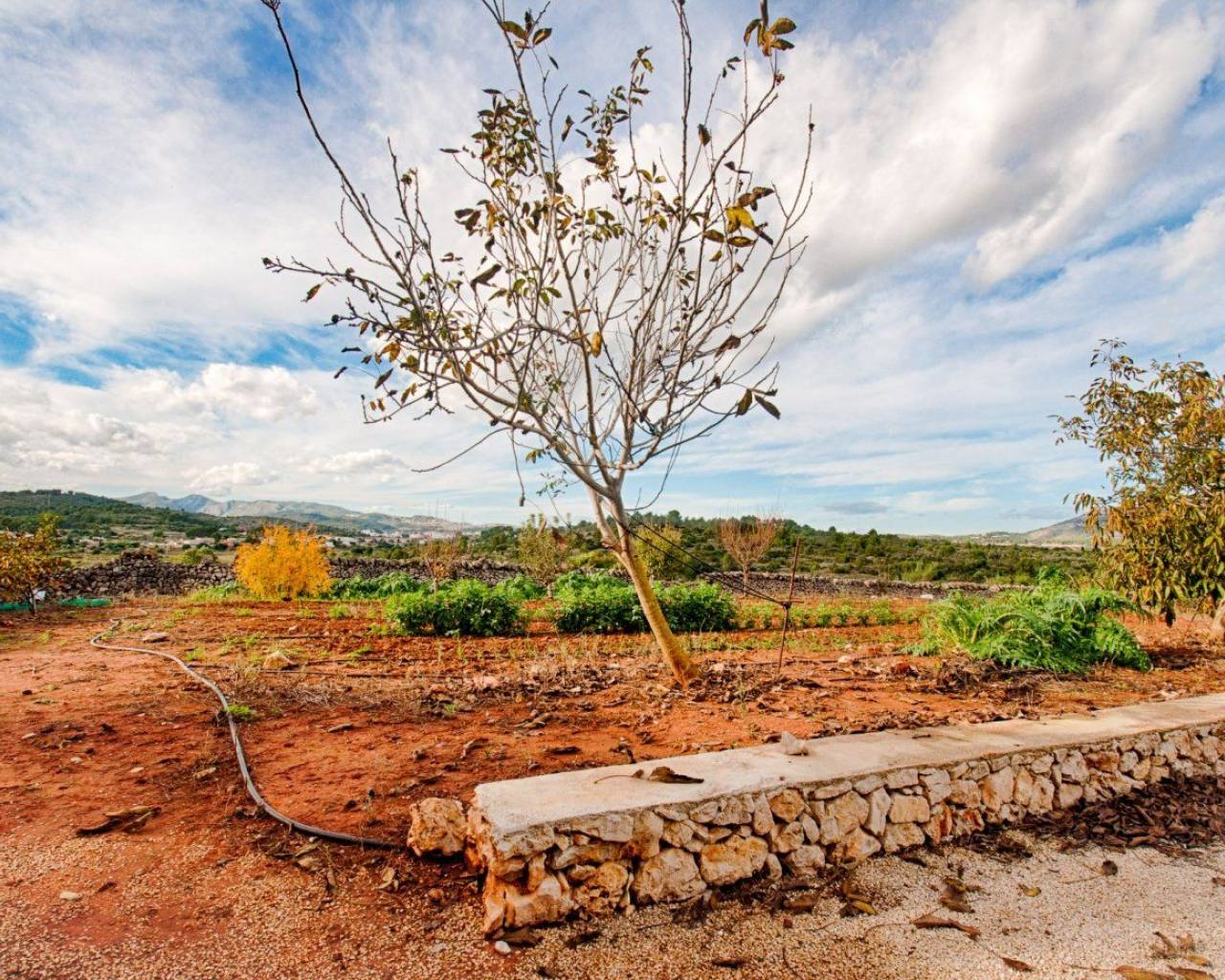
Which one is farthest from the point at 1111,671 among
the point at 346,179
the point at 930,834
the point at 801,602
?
the point at 346,179

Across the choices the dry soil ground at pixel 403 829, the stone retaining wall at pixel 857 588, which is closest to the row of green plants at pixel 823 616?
the dry soil ground at pixel 403 829

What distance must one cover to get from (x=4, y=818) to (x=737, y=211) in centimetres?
452

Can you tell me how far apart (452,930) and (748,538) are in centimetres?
1468

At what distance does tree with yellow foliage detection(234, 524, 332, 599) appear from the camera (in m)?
12.1

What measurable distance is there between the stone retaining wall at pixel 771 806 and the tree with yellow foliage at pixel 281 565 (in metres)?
10.8

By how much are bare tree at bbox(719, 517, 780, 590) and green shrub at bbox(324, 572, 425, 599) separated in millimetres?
7526

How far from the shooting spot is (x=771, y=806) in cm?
294

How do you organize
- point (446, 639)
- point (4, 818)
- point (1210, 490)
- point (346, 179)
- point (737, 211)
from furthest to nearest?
point (446, 639) < point (1210, 490) < point (346, 179) < point (737, 211) < point (4, 818)

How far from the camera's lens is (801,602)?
12672 mm

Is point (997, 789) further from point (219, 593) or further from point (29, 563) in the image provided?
point (219, 593)

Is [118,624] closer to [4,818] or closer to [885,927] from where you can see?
[4,818]

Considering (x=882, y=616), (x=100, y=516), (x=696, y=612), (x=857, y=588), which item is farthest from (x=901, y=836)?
(x=100, y=516)

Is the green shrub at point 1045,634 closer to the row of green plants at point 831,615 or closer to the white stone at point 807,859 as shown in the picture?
the row of green plants at point 831,615

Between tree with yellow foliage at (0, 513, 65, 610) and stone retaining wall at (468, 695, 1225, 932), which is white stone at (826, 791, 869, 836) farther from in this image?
tree with yellow foliage at (0, 513, 65, 610)
